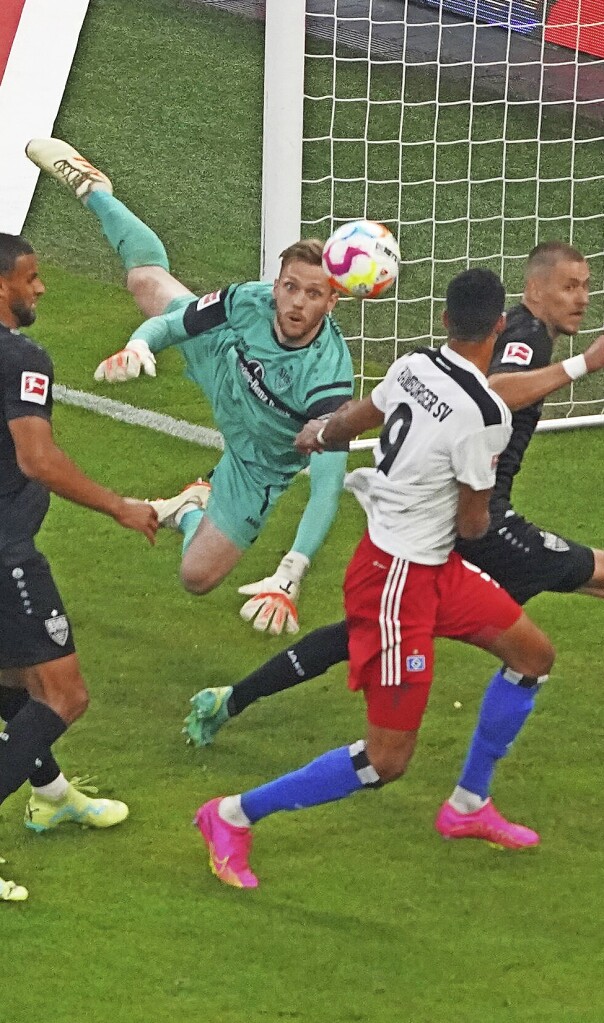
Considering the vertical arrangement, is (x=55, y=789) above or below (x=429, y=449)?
below

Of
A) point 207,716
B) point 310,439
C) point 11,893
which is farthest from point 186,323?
point 11,893

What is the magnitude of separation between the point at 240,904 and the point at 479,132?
27.0 feet

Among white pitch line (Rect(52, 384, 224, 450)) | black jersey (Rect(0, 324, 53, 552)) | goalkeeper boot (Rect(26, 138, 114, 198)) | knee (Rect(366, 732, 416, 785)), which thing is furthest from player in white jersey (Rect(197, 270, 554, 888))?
white pitch line (Rect(52, 384, 224, 450))

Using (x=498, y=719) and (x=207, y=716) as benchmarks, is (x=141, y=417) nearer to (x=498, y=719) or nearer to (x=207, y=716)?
(x=207, y=716)

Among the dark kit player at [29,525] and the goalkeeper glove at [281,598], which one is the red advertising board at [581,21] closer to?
the goalkeeper glove at [281,598]

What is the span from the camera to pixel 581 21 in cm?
1159

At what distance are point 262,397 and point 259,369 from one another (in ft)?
0.36

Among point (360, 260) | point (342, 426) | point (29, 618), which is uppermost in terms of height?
point (360, 260)

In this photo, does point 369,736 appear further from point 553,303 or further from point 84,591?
point 84,591

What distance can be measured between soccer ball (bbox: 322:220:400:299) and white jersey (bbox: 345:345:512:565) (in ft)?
3.30

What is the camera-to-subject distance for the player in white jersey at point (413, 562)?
4320 mm

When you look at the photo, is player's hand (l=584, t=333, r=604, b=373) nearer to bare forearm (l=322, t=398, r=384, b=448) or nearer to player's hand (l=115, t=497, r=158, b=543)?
bare forearm (l=322, t=398, r=384, b=448)

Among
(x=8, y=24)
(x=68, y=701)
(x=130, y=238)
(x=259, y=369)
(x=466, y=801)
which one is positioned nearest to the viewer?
(x=68, y=701)

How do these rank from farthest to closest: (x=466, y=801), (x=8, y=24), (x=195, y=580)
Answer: (x=8, y=24) → (x=195, y=580) → (x=466, y=801)
